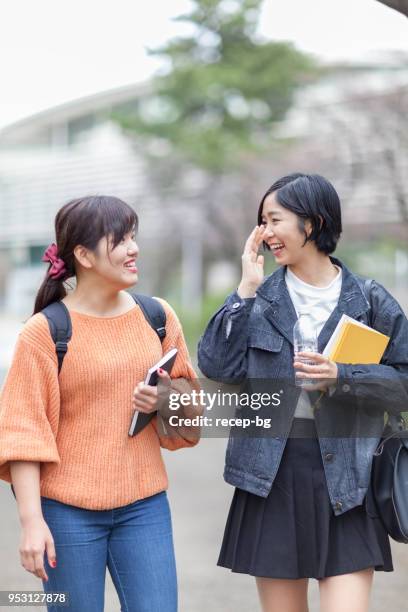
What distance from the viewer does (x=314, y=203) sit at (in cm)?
278

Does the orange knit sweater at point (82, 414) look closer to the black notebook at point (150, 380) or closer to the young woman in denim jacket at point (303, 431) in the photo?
the black notebook at point (150, 380)

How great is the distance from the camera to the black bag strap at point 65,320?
2516mm

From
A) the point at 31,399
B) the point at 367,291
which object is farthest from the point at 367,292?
the point at 31,399

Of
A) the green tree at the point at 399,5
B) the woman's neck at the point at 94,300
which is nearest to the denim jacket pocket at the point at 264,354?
the woman's neck at the point at 94,300

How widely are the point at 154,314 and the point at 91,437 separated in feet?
1.25

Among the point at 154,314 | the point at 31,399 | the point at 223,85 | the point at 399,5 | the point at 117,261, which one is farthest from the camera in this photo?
the point at 223,85

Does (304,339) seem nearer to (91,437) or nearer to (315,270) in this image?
(315,270)

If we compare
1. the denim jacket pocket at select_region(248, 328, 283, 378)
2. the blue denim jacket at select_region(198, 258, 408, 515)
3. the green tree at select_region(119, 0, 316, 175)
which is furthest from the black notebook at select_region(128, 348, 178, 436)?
the green tree at select_region(119, 0, 316, 175)

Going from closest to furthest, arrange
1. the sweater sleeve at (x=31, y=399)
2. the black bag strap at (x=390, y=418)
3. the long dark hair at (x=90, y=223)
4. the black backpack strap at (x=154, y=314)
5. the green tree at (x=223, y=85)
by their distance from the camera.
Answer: the sweater sleeve at (x=31, y=399) < the long dark hair at (x=90, y=223) < the black backpack strap at (x=154, y=314) < the black bag strap at (x=390, y=418) < the green tree at (x=223, y=85)

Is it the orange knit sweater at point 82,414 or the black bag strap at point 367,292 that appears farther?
the black bag strap at point 367,292

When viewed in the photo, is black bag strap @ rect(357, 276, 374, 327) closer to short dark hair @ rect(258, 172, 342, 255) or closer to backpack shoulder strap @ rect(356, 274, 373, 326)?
backpack shoulder strap @ rect(356, 274, 373, 326)

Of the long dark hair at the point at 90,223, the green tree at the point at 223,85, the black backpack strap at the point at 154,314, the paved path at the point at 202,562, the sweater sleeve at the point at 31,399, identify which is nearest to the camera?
the sweater sleeve at the point at 31,399

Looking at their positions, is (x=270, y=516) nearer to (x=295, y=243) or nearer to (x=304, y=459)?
(x=304, y=459)

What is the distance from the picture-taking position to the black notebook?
8.34 ft
